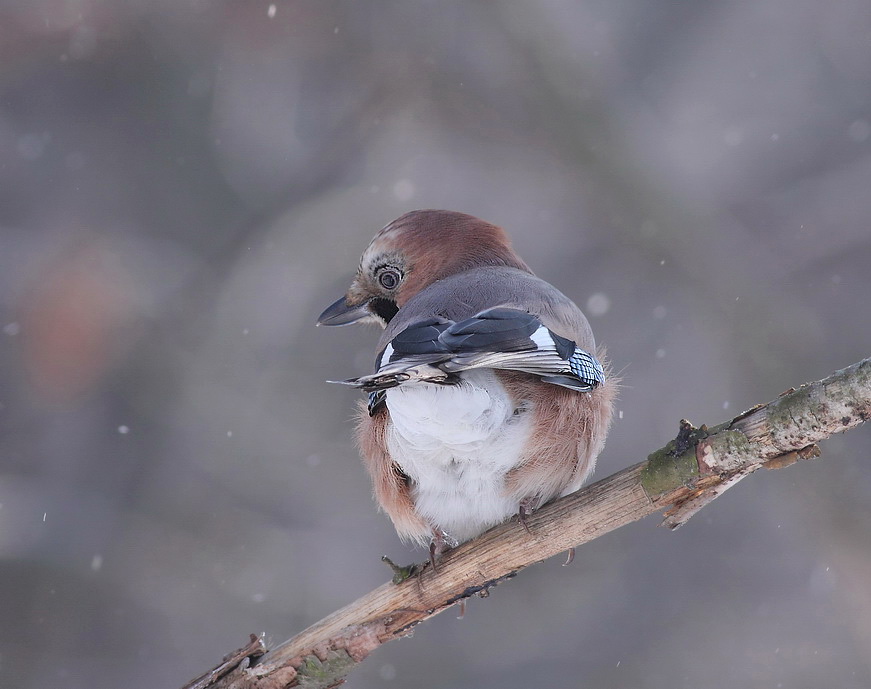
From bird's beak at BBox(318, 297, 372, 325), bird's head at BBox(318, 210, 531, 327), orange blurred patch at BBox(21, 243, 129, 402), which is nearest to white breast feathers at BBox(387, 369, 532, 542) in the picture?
bird's head at BBox(318, 210, 531, 327)

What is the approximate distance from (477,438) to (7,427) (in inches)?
144

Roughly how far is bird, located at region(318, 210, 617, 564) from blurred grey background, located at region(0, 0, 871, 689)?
7.98 feet

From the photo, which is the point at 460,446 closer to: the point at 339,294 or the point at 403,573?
the point at 403,573

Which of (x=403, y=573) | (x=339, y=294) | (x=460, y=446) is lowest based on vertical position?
(x=403, y=573)

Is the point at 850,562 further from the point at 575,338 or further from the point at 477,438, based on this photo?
the point at 477,438

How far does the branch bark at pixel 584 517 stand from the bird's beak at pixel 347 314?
1.24 m

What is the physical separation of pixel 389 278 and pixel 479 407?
1.18m

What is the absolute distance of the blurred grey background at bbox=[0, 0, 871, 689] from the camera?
17.4 feet

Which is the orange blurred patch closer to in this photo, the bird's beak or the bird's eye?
the bird's beak

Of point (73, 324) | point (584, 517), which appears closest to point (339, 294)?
point (73, 324)

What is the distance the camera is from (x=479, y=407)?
259 cm

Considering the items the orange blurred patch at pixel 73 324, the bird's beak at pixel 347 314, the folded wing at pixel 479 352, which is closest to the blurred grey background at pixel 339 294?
the orange blurred patch at pixel 73 324

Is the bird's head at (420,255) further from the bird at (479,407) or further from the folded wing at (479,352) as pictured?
the folded wing at (479,352)

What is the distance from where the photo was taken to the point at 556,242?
5.92 meters
